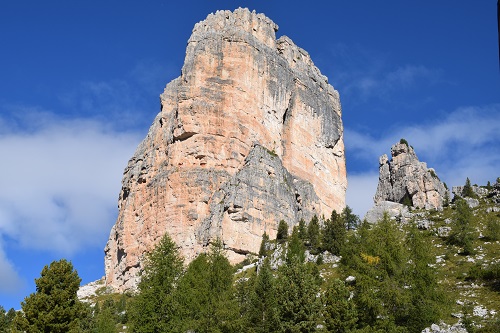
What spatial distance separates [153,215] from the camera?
392 ft

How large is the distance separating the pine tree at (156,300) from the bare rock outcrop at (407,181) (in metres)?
109

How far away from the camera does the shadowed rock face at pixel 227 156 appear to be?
4478 inches

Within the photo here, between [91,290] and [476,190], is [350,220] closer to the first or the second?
[476,190]

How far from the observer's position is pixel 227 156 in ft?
396

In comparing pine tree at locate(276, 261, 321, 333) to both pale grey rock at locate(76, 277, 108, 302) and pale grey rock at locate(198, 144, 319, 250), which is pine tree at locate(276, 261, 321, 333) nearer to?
pale grey rock at locate(198, 144, 319, 250)

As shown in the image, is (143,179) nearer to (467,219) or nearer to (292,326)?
(467,219)

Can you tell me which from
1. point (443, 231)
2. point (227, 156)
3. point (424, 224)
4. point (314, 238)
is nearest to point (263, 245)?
point (314, 238)

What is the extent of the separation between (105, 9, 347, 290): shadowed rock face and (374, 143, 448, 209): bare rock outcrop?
1921cm

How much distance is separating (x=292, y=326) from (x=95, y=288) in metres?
97.4

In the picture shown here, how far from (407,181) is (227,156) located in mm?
60563

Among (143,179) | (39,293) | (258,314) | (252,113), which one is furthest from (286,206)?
(39,293)

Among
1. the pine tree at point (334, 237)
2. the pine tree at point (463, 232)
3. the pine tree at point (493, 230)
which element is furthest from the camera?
the pine tree at point (334, 237)

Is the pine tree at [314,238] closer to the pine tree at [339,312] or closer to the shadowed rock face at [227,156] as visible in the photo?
the shadowed rock face at [227,156]

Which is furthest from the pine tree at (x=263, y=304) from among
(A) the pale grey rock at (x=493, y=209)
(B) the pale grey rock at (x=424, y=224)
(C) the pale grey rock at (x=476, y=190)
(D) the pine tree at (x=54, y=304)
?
(C) the pale grey rock at (x=476, y=190)
